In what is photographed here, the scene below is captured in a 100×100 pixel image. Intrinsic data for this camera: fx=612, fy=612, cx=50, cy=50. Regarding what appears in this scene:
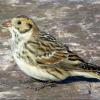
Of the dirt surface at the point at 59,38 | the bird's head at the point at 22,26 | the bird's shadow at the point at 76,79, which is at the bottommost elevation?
the bird's shadow at the point at 76,79

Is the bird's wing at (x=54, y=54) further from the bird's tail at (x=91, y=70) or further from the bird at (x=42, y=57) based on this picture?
the bird's tail at (x=91, y=70)

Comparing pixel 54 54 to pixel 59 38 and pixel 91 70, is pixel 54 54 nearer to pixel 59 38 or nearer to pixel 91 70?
pixel 91 70

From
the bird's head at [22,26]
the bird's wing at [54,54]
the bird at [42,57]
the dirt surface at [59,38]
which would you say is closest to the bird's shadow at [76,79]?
the dirt surface at [59,38]

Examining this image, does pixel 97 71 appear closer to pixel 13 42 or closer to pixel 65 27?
pixel 13 42

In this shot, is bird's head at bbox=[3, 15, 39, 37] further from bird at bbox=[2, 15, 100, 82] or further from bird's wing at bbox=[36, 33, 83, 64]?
bird's wing at bbox=[36, 33, 83, 64]

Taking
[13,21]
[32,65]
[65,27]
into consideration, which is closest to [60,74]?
[32,65]

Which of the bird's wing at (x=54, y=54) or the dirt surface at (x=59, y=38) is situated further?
the bird's wing at (x=54, y=54)

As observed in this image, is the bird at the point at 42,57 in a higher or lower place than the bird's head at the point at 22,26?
lower

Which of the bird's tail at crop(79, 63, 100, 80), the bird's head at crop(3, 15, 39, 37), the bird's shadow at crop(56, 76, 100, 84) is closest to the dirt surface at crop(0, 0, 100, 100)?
the bird's shadow at crop(56, 76, 100, 84)
